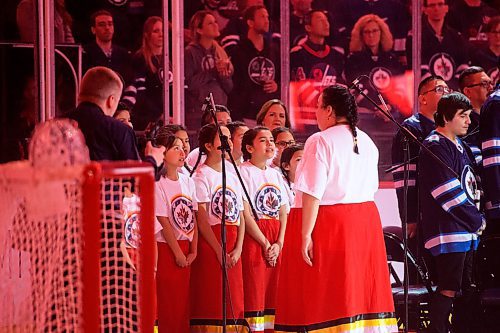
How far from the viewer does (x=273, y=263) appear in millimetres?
6059

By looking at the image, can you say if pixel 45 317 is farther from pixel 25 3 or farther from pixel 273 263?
pixel 25 3

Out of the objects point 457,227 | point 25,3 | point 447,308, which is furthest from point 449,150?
point 25,3

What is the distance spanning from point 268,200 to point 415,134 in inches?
44.4

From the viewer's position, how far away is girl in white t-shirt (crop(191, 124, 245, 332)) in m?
5.87

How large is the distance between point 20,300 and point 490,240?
112 inches

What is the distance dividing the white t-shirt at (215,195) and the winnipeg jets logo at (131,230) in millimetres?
487

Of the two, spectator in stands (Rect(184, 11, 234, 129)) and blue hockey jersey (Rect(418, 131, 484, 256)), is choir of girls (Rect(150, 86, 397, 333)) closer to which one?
blue hockey jersey (Rect(418, 131, 484, 256))

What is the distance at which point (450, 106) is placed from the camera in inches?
232

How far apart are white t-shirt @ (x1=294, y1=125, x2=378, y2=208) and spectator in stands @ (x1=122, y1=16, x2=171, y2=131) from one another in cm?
285

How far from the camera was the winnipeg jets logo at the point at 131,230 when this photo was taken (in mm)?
5307

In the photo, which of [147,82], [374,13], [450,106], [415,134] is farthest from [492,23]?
[450,106]

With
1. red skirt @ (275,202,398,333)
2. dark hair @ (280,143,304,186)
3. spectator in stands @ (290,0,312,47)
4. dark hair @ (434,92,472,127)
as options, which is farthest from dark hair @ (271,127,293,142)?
spectator in stands @ (290,0,312,47)

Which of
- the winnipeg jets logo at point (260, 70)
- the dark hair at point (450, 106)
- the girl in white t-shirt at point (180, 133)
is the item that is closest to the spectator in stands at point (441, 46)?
the winnipeg jets logo at point (260, 70)

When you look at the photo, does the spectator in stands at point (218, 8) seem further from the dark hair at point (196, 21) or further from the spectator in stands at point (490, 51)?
the spectator in stands at point (490, 51)
